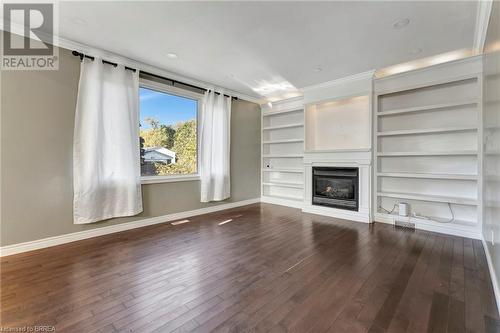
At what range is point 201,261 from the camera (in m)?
2.56

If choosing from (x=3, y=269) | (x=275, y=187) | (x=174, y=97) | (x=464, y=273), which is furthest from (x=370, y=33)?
(x=3, y=269)

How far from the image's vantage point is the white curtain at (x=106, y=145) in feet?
10.4

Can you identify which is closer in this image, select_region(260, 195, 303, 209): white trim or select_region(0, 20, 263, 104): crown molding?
select_region(0, 20, 263, 104): crown molding

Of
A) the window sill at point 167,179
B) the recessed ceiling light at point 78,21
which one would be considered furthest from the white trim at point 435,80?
the recessed ceiling light at point 78,21

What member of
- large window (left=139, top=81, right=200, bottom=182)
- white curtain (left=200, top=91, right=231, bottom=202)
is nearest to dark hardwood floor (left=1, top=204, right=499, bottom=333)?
large window (left=139, top=81, right=200, bottom=182)

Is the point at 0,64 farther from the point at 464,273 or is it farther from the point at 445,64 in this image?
the point at 445,64

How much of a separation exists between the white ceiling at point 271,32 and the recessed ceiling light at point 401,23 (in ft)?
0.16

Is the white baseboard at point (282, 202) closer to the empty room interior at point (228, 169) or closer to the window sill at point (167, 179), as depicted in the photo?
the empty room interior at point (228, 169)

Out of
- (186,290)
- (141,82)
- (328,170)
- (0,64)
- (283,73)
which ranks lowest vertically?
(186,290)

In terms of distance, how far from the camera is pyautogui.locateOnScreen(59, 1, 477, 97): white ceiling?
93.4 inches

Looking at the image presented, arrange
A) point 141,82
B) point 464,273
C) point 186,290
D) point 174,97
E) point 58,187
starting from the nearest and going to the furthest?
point 186,290 < point 464,273 < point 58,187 < point 141,82 < point 174,97

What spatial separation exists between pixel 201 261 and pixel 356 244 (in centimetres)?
210

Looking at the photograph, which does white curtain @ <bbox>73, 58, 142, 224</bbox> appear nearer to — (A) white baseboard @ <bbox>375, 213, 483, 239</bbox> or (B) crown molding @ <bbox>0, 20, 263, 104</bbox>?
(B) crown molding @ <bbox>0, 20, 263, 104</bbox>

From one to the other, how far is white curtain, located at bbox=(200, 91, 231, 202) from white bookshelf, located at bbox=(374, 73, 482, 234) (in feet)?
10.1
